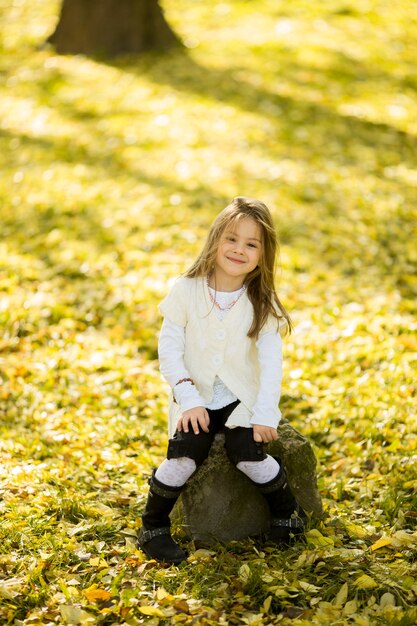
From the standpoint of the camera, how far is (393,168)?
8.98 m

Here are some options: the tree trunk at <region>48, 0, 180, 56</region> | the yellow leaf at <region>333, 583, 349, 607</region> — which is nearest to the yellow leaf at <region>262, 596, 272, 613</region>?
the yellow leaf at <region>333, 583, 349, 607</region>

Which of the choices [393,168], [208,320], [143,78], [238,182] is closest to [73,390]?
[208,320]

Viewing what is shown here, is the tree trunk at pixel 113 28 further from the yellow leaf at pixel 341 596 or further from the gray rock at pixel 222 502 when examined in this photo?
the yellow leaf at pixel 341 596

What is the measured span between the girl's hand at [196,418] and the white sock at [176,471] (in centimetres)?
18

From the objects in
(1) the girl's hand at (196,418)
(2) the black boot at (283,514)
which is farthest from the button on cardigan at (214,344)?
(2) the black boot at (283,514)

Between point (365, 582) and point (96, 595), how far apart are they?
3.96 feet

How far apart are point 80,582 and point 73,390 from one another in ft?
8.12

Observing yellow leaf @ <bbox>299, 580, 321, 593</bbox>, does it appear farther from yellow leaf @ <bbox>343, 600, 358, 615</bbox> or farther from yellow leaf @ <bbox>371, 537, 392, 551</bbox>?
yellow leaf @ <bbox>371, 537, 392, 551</bbox>

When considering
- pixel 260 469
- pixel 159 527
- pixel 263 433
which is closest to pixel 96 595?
pixel 159 527

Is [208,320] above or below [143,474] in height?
above

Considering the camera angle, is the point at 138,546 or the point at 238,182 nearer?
the point at 138,546

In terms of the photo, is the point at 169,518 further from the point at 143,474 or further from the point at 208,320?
the point at 208,320

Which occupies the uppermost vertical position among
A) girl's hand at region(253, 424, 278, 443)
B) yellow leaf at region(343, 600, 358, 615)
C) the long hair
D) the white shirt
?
the long hair

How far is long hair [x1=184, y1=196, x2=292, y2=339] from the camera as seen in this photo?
3609 mm
